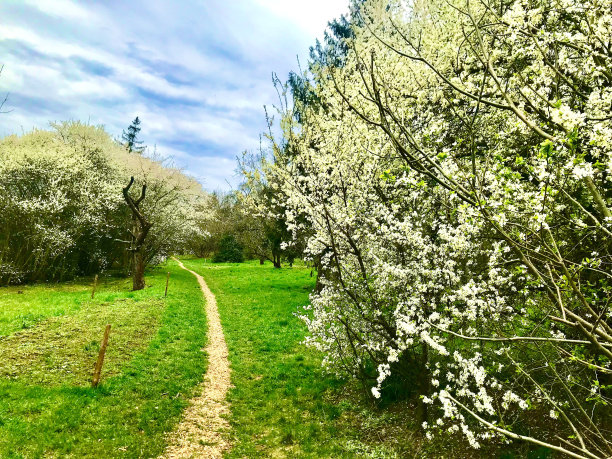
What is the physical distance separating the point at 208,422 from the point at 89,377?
4.19 metres

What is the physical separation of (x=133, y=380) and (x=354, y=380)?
280 inches

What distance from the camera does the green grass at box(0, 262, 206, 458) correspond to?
8484 millimetres

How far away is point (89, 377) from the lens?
1138 centimetres

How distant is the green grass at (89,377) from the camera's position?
8.48 m

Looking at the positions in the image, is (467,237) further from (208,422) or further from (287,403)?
(208,422)

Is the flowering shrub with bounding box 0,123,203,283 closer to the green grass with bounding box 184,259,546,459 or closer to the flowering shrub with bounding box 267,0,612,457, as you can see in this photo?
the green grass with bounding box 184,259,546,459

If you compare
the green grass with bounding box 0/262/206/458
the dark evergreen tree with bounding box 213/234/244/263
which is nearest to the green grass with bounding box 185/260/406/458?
the green grass with bounding box 0/262/206/458

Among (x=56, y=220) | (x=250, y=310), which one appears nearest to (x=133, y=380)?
(x=250, y=310)

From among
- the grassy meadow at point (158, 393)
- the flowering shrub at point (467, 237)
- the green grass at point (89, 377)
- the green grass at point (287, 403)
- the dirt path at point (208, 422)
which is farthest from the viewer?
the green grass at point (287, 403)

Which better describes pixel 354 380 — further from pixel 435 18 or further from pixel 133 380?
pixel 435 18

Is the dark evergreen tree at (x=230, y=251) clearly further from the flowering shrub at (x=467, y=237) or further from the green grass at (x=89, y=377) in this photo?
the flowering shrub at (x=467, y=237)

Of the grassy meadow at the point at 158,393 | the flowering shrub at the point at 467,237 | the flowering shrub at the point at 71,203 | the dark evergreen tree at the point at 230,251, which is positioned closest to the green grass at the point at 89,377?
the grassy meadow at the point at 158,393

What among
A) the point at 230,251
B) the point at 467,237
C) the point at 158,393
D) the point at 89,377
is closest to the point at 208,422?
the point at 158,393

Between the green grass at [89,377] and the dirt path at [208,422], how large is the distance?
0.33 meters
